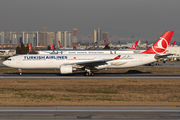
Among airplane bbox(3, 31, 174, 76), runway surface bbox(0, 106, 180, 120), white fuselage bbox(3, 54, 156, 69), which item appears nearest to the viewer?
runway surface bbox(0, 106, 180, 120)

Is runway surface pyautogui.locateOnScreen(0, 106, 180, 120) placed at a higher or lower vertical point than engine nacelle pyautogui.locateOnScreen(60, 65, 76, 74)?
lower

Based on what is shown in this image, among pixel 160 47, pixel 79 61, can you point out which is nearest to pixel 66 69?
pixel 79 61

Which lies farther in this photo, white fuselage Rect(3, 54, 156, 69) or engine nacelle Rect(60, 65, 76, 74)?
white fuselage Rect(3, 54, 156, 69)

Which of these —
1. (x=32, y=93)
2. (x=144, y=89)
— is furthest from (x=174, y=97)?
(x=32, y=93)

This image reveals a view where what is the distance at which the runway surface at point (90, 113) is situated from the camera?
572 inches

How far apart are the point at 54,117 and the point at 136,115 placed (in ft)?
17.6

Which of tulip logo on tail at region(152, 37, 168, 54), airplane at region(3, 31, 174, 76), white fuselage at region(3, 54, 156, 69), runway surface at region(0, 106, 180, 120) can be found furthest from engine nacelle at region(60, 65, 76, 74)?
runway surface at region(0, 106, 180, 120)

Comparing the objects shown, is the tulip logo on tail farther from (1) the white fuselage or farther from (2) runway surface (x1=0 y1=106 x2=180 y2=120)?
(2) runway surface (x1=0 y1=106 x2=180 y2=120)

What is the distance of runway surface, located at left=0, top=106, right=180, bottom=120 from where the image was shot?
1453 centimetres

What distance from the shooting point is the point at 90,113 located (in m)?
15.5

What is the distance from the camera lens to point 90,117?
47.6ft

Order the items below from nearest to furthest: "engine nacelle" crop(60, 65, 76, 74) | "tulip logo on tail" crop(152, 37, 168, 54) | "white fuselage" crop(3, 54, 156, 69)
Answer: "engine nacelle" crop(60, 65, 76, 74)
"white fuselage" crop(3, 54, 156, 69)
"tulip logo on tail" crop(152, 37, 168, 54)

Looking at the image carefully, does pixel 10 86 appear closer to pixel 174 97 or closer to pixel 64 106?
pixel 64 106

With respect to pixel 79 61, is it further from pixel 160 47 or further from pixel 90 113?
pixel 90 113
